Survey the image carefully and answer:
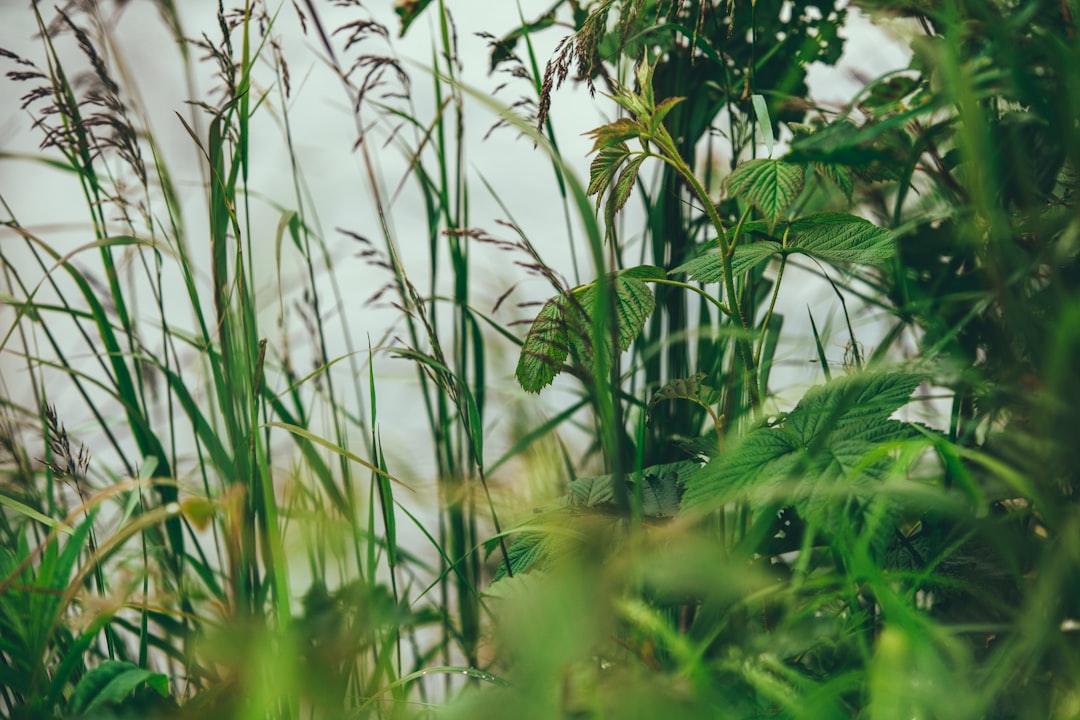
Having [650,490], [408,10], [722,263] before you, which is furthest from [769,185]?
[408,10]

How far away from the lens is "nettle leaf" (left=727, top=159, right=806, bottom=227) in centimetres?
65

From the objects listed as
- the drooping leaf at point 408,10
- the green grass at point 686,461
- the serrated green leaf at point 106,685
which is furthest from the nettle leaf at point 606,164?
the serrated green leaf at point 106,685

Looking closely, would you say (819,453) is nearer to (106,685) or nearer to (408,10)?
(106,685)

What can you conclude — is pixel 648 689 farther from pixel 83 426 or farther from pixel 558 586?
pixel 83 426

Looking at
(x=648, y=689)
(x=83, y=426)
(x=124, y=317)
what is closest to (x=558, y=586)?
(x=648, y=689)

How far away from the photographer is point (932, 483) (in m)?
0.86

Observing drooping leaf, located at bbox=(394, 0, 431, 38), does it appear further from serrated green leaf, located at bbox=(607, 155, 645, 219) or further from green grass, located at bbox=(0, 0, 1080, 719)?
serrated green leaf, located at bbox=(607, 155, 645, 219)

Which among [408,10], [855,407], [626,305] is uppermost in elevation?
[408,10]

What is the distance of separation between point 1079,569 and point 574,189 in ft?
1.47

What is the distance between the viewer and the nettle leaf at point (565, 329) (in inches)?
27.6

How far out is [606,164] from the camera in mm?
711

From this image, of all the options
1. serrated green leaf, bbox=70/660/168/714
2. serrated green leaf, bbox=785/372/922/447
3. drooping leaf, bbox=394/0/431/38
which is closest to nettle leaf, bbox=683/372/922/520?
serrated green leaf, bbox=785/372/922/447

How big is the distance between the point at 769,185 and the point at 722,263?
9 cm

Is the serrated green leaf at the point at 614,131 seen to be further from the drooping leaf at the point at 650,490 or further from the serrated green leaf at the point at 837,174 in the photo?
the drooping leaf at the point at 650,490
